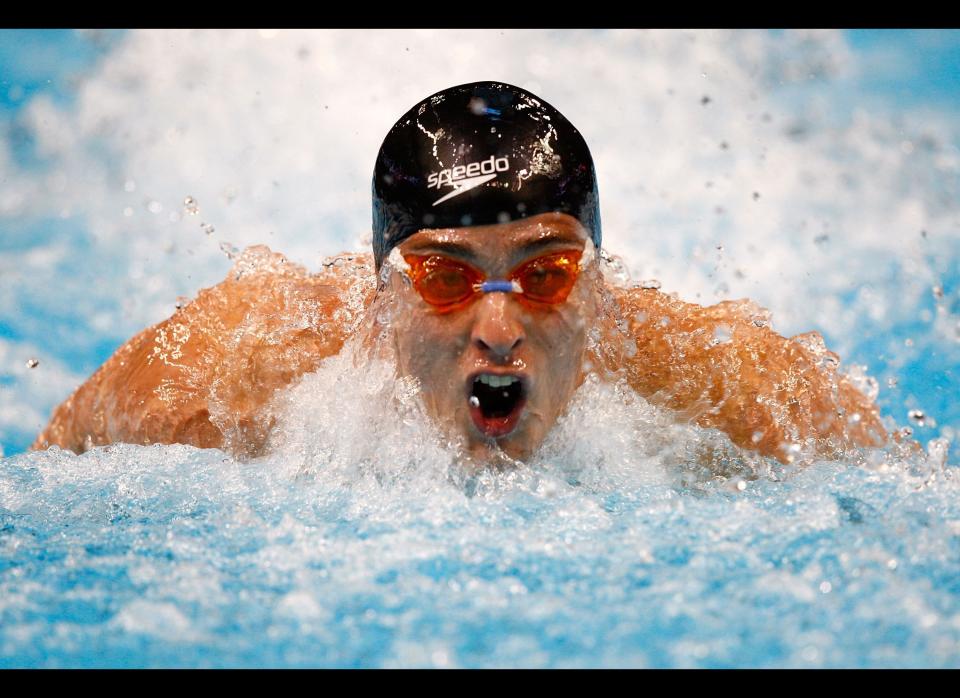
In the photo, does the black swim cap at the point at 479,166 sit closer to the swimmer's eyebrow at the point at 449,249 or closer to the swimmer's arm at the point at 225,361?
the swimmer's eyebrow at the point at 449,249

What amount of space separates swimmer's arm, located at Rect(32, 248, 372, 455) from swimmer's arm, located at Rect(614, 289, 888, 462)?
0.76 meters

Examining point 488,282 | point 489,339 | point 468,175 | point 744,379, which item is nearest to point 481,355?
point 489,339

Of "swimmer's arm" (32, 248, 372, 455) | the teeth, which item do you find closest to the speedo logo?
the teeth

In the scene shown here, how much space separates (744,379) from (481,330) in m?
0.75

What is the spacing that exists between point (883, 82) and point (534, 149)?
3.31m

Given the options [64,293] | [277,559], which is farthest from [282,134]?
[277,559]

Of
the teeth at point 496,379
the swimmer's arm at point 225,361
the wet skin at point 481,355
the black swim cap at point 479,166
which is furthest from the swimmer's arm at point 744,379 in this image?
the swimmer's arm at point 225,361

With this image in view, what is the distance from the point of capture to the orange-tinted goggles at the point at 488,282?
2.10 m

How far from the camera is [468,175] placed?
2.14m

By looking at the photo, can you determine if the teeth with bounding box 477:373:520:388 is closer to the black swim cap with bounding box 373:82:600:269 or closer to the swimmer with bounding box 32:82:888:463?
the swimmer with bounding box 32:82:888:463

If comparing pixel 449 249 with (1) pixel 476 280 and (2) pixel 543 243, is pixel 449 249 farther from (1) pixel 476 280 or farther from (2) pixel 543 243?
(2) pixel 543 243

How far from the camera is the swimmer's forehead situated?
6.93 feet

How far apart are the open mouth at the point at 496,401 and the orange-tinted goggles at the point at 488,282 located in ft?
0.55
